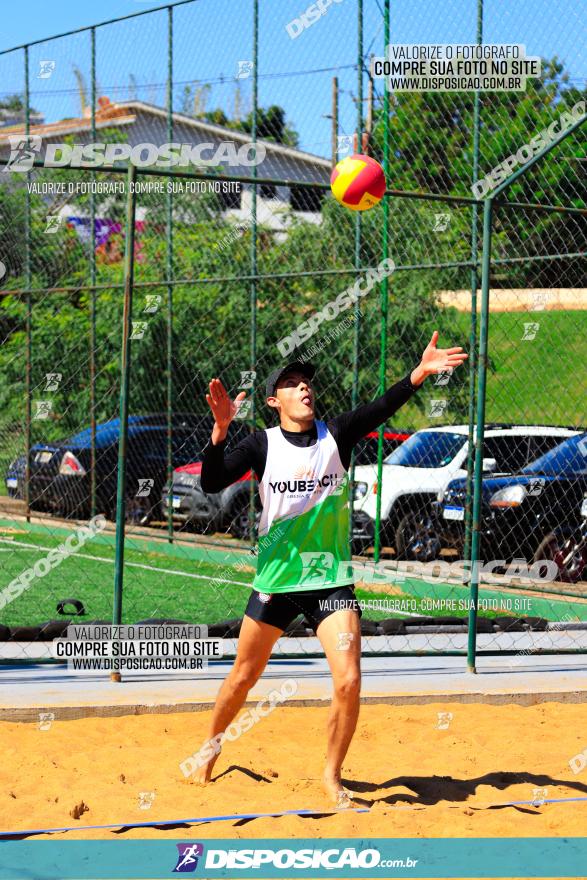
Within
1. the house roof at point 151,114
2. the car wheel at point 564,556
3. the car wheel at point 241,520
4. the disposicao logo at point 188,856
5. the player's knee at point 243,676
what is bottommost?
the disposicao logo at point 188,856

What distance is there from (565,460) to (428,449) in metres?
2.12

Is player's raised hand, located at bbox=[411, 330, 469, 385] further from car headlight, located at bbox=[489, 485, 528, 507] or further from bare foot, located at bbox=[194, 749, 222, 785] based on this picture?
car headlight, located at bbox=[489, 485, 528, 507]

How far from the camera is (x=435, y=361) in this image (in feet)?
20.1

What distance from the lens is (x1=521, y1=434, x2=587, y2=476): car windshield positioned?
1383cm

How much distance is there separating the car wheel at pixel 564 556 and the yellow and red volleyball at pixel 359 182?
19.7 feet

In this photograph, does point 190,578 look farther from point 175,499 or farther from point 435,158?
point 435,158

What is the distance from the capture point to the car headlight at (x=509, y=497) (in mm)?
13609

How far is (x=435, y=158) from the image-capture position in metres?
16.1

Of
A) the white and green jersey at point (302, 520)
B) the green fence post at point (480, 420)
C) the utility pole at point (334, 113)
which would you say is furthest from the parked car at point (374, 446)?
the white and green jersey at point (302, 520)

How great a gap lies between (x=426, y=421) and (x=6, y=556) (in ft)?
28.5

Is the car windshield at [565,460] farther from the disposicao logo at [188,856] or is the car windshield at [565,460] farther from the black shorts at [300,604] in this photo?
the disposicao logo at [188,856]

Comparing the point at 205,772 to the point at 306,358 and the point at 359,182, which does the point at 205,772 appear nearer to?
the point at 359,182

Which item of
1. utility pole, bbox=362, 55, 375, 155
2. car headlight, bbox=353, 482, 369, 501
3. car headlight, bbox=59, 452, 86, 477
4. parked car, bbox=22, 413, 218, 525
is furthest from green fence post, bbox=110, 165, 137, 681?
car headlight, bbox=59, 452, 86, 477

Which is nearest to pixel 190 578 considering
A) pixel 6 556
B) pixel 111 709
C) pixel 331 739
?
pixel 6 556
